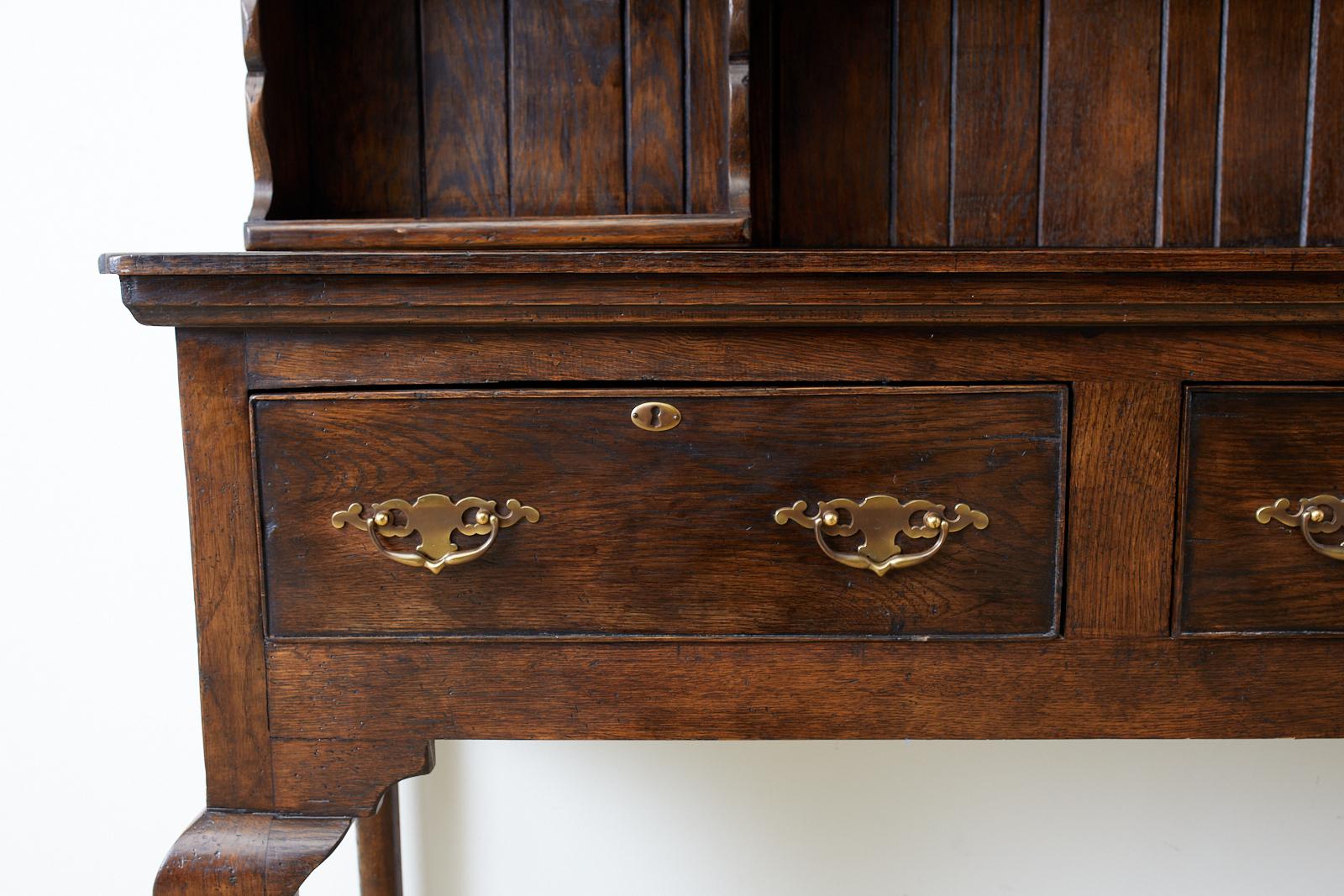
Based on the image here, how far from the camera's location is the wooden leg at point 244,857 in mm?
770

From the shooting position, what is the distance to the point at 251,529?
2.49 ft

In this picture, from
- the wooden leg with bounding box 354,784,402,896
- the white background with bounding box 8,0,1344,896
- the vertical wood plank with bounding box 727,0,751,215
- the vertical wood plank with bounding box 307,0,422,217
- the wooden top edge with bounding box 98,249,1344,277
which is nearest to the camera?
the wooden top edge with bounding box 98,249,1344,277

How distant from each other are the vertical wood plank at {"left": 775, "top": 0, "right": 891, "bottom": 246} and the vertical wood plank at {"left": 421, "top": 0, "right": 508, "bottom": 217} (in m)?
0.27

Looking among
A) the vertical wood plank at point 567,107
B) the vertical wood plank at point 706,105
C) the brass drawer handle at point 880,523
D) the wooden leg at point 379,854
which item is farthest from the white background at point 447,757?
the brass drawer handle at point 880,523

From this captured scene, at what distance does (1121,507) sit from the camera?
76 cm

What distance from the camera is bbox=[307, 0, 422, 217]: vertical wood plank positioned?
1.05 meters

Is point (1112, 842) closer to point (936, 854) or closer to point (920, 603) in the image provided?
→ point (936, 854)

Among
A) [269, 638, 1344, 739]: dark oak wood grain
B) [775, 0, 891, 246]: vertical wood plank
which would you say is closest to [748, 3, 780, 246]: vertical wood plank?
[775, 0, 891, 246]: vertical wood plank

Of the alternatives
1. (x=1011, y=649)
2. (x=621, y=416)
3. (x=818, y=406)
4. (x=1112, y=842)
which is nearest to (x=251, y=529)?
(x=621, y=416)

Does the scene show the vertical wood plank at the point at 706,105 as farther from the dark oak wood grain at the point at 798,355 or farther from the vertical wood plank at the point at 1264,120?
the vertical wood plank at the point at 1264,120

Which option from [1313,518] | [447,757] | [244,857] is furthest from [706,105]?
[447,757]

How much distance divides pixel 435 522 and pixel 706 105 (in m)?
0.52

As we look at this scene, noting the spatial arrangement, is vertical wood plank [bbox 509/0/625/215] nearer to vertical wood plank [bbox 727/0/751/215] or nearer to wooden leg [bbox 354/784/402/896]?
vertical wood plank [bbox 727/0/751/215]

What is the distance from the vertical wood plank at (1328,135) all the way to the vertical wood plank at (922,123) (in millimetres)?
351
